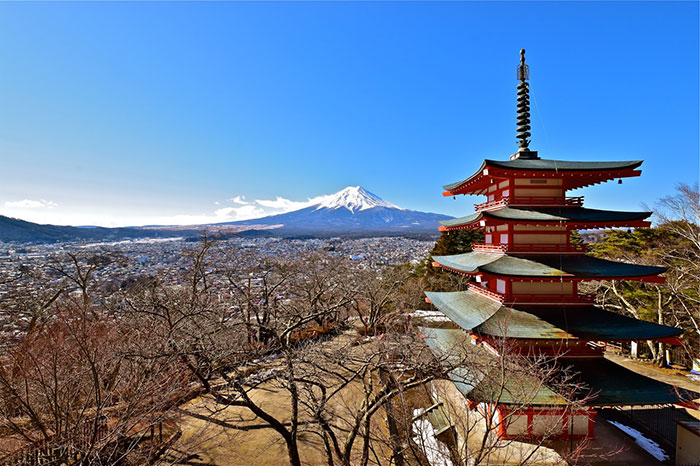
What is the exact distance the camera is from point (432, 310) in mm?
27203

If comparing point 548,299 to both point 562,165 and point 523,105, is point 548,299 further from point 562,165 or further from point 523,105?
point 523,105

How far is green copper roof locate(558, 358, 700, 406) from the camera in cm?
698

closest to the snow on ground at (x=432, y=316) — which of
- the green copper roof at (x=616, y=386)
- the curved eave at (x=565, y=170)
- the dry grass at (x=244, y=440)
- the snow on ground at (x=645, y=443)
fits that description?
the dry grass at (x=244, y=440)

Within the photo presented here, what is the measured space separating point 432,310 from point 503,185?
64.6 ft

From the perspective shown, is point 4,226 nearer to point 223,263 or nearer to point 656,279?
point 223,263

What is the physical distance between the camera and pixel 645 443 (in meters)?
8.62

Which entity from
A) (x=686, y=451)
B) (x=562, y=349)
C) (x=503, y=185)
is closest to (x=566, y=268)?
(x=562, y=349)

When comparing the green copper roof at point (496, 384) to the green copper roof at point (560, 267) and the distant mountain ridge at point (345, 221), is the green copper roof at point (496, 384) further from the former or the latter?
the distant mountain ridge at point (345, 221)

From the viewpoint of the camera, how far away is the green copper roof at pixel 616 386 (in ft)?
22.9

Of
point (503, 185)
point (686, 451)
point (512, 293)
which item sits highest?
point (503, 185)

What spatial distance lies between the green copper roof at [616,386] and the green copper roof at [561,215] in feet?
12.7

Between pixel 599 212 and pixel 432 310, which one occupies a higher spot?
pixel 599 212

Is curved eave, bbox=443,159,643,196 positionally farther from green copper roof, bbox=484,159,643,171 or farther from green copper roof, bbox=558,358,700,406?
green copper roof, bbox=558,358,700,406

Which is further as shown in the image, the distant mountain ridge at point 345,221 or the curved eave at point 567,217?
the distant mountain ridge at point 345,221
